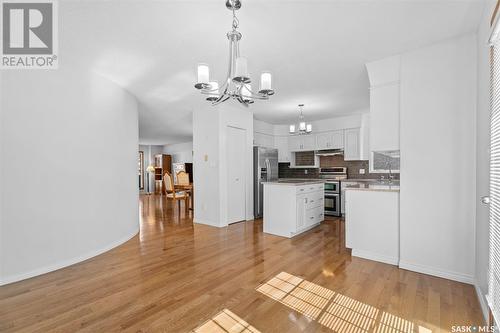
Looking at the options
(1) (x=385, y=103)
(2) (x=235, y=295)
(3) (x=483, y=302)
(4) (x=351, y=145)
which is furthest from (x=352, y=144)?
(2) (x=235, y=295)

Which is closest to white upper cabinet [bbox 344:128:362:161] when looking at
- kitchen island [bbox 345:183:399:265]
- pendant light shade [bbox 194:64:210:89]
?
kitchen island [bbox 345:183:399:265]

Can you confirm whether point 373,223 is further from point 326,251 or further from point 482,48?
point 482,48

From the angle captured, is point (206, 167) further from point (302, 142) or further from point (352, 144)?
point (352, 144)

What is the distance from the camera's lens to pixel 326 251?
3.14 m

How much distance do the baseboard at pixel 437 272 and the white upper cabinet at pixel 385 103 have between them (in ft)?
4.43

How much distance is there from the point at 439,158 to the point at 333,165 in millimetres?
3829

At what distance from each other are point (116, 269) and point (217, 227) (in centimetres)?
212

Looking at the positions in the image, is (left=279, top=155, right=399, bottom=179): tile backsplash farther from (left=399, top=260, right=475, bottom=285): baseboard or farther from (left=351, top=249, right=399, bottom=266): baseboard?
(left=399, top=260, right=475, bottom=285): baseboard

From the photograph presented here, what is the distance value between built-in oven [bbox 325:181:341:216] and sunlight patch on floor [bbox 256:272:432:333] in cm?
Answer: 351

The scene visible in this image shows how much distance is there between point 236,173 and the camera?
499cm

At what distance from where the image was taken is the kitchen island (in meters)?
2.72

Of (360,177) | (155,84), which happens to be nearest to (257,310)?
(155,84)

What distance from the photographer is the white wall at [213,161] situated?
462 centimetres

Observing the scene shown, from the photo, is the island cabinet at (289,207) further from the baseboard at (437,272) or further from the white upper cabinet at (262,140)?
the white upper cabinet at (262,140)
